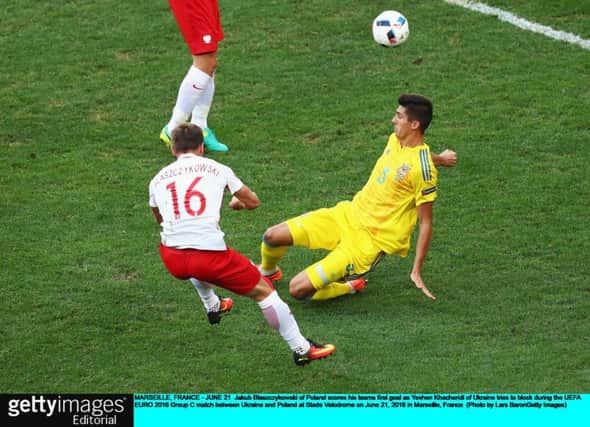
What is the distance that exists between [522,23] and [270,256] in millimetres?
5508

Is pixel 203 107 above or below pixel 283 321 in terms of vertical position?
above

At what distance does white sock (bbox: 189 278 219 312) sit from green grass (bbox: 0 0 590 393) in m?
0.26

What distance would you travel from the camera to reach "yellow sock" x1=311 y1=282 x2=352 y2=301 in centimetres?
894

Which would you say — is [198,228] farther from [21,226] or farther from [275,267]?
[21,226]

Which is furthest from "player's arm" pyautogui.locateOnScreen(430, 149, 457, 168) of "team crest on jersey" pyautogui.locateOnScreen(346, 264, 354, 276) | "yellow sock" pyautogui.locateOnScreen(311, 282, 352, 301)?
"yellow sock" pyautogui.locateOnScreen(311, 282, 352, 301)

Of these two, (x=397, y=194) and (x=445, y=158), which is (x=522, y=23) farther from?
(x=397, y=194)

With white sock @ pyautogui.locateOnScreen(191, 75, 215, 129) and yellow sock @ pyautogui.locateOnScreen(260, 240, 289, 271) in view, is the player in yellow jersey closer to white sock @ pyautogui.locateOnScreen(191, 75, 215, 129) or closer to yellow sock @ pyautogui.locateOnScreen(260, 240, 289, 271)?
yellow sock @ pyautogui.locateOnScreen(260, 240, 289, 271)

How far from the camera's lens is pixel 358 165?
1093 cm

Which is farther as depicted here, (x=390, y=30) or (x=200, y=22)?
(x=390, y=30)

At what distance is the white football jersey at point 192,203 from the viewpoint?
300 inches

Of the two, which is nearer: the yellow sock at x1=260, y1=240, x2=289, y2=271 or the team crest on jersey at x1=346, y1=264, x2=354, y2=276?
the team crest on jersey at x1=346, y1=264, x2=354, y2=276

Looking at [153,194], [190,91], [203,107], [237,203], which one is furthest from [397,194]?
[203,107]

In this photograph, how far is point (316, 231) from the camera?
898cm

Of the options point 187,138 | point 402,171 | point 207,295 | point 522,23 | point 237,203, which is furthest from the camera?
point 522,23
